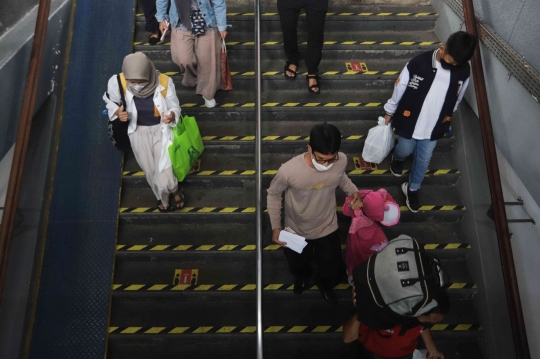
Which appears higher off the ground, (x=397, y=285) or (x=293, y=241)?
(x=397, y=285)

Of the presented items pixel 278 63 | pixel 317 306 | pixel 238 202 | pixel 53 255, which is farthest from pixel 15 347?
pixel 278 63

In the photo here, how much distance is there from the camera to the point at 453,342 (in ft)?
11.5

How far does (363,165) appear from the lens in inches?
159

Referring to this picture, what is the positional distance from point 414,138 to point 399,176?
0.70 m

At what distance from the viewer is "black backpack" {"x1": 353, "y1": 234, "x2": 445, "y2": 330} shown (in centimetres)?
201

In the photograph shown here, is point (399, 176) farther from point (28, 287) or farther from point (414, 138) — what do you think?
point (28, 287)

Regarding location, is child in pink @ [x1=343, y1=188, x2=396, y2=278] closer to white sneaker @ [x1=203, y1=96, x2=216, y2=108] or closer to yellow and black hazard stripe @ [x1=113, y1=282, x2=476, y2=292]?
yellow and black hazard stripe @ [x1=113, y1=282, x2=476, y2=292]

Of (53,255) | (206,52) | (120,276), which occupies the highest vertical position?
(206,52)

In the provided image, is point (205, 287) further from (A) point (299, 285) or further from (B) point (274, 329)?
(A) point (299, 285)

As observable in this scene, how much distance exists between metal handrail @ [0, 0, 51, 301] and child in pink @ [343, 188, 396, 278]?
2607mm

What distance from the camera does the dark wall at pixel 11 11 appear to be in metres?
3.44

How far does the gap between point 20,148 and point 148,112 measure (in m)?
1.03

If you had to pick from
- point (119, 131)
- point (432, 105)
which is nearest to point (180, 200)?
point (119, 131)

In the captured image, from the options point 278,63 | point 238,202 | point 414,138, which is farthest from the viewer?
point 278,63
